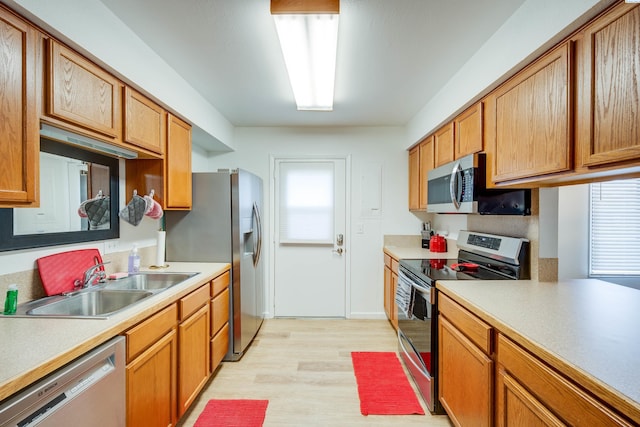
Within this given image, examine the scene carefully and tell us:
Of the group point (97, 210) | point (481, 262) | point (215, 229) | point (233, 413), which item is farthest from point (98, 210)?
point (481, 262)

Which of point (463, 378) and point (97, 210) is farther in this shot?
point (97, 210)

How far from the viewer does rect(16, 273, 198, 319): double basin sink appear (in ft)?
4.49

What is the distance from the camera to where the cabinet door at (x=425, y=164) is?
2.82 meters

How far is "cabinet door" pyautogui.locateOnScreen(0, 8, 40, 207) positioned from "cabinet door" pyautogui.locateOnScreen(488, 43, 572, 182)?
2.20 meters

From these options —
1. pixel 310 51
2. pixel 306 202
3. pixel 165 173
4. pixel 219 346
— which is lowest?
pixel 219 346

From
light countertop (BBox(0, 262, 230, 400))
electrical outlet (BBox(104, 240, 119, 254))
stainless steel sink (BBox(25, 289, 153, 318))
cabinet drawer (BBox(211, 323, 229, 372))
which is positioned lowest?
cabinet drawer (BBox(211, 323, 229, 372))

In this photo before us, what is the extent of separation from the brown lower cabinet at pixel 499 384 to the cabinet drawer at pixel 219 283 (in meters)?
1.64

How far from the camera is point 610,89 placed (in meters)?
1.04

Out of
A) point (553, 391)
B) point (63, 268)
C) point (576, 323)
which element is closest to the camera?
point (553, 391)

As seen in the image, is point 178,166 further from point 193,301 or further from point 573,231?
point 573,231

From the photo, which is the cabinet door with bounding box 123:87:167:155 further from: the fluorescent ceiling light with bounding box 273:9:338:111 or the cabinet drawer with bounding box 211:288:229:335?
the cabinet drawer with bounding box 211:288:229:335

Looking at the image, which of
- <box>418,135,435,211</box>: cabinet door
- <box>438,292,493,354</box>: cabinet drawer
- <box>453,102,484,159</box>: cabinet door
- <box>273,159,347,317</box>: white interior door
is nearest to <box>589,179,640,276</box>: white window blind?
<box>453,102,484,159</box>: cabinet door

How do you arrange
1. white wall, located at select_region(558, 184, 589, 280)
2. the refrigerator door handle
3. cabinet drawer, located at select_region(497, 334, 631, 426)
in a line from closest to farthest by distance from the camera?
cabinet drawer, located at select_region(497, 334, 631, 426), white wall, located at select_region(558, 184, 589, 280), the refrigerator door handle

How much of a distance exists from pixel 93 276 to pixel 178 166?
97cm
